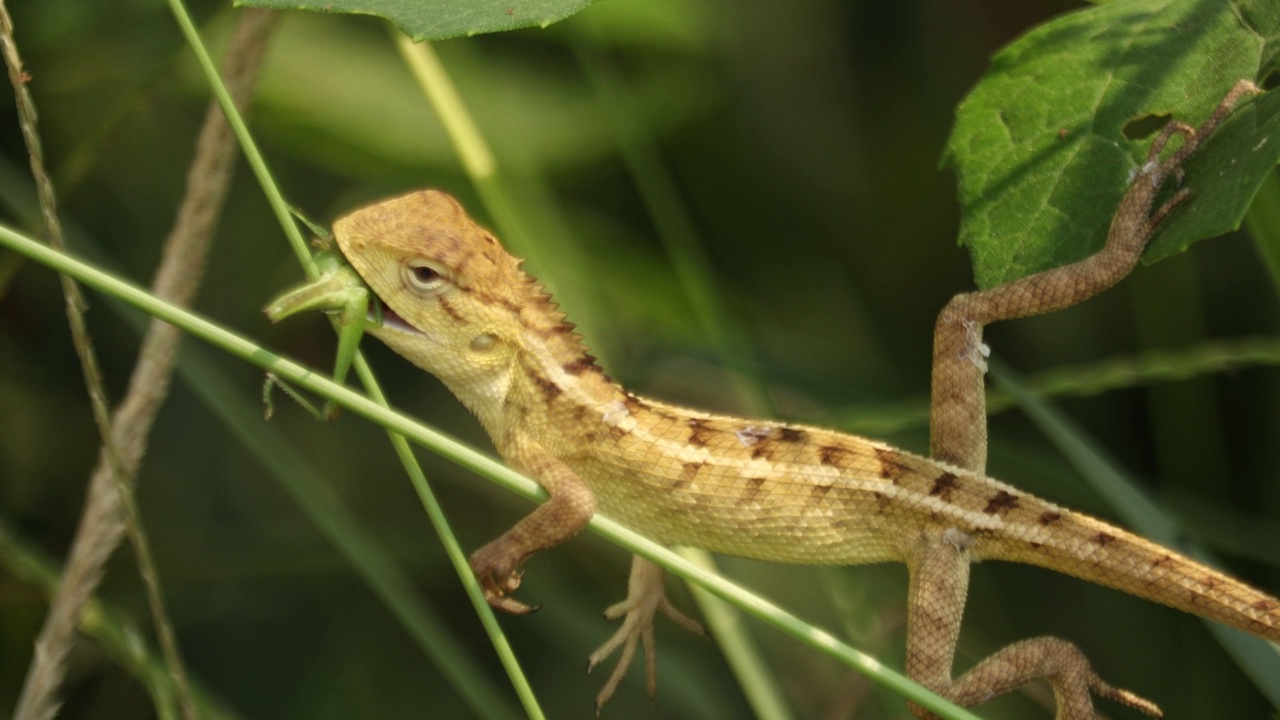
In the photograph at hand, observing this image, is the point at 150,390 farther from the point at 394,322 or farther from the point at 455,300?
the point at 455,300

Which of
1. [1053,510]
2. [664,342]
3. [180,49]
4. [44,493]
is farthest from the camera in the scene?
[44,493]

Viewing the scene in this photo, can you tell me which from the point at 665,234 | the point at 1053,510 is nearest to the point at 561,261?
the point at 665,234

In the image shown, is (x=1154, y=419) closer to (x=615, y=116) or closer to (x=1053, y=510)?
(x=1053, y=510)

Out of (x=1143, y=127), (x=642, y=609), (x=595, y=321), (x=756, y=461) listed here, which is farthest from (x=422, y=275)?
(x=1143, y=127)

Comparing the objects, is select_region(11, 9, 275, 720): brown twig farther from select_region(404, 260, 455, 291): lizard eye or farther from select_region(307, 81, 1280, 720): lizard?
select_region(404, 260, 455, 291): lizard eye

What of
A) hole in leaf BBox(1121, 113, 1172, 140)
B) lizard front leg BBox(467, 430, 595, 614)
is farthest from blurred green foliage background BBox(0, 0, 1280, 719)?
lizard front leg BBox(467, 430, 595, 614)
